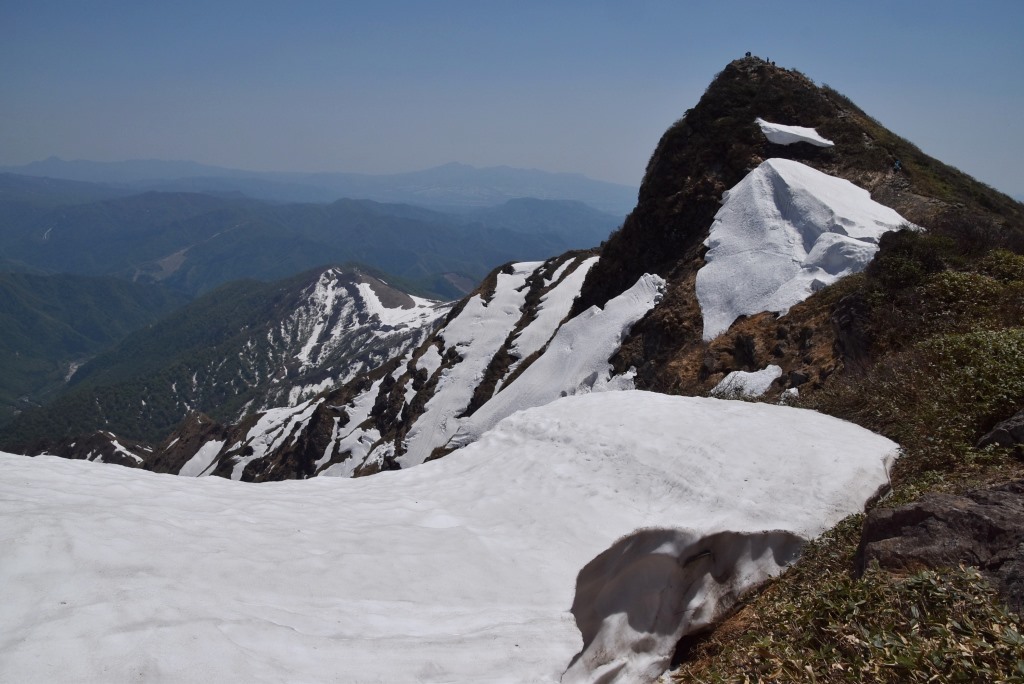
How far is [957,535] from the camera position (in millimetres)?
4879

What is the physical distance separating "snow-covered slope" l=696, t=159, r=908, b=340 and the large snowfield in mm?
10682

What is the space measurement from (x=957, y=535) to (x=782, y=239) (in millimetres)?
17870

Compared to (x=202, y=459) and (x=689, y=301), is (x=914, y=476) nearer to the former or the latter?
(x=689, y=301)

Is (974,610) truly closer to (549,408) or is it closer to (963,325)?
(549,408)

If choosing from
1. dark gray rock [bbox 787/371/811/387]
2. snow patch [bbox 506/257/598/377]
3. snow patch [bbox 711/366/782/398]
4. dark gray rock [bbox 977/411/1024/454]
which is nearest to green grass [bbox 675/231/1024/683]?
dark gray rock [bbox 977/411/1024/454]

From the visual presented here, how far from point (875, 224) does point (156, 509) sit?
2095cm

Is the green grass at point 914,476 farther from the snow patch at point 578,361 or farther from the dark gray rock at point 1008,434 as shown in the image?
the snow patch at point 578,361

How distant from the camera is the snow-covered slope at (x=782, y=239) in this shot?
18.6 metres

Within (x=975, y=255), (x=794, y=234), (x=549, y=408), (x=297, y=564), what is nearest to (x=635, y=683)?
(x=297, y=564)

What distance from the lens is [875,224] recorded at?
19672mm

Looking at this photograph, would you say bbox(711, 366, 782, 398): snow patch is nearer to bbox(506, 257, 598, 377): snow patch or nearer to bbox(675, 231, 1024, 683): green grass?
bbox(675, 231, 1024, 683): green grass

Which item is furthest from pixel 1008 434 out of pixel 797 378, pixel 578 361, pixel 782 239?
pixel 578 361

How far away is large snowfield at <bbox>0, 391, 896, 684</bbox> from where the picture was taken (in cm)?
455

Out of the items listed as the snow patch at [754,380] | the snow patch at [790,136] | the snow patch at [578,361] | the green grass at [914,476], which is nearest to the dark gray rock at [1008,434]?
the green grass at [914,476]
